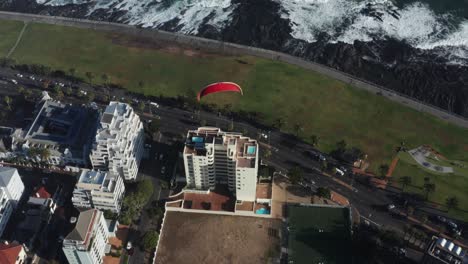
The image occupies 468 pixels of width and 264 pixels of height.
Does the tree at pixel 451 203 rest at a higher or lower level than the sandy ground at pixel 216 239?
higher

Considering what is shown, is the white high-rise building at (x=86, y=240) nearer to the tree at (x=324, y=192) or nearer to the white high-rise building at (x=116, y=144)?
the white high-rise building at (x=116, y=144)

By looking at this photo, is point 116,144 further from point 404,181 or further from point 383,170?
point 404,181

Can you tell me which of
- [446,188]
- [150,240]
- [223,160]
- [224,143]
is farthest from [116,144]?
[446,188]

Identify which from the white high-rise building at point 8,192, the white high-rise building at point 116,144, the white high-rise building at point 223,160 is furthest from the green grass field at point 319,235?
the white high-rise building at point 8,192

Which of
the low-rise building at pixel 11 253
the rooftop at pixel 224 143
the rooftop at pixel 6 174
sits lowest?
the low-rise building at pixel 11 253

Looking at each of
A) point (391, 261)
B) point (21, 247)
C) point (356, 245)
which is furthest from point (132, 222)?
point (391, 261)

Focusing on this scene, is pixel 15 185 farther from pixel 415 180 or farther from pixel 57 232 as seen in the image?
pixel 415 180

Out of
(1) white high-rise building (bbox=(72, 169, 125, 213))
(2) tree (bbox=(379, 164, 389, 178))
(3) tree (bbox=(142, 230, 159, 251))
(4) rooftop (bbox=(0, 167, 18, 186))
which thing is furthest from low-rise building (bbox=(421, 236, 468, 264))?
(4) rooftop (bbox=(0, 167, 18, 186))
